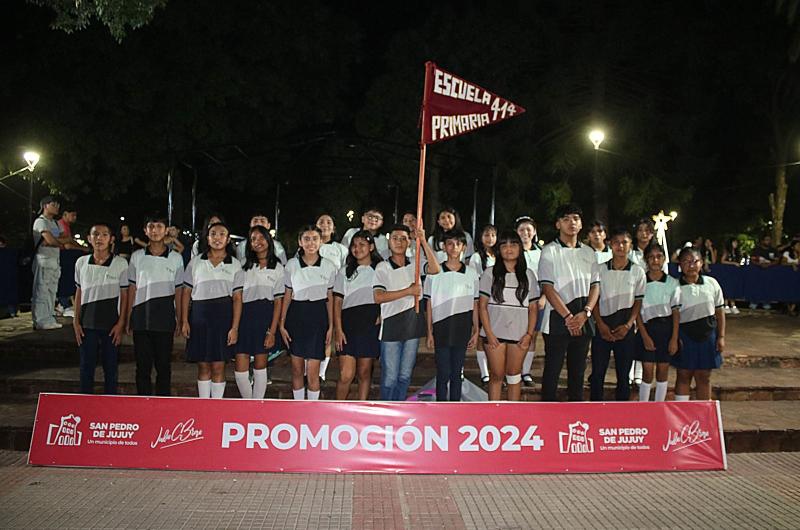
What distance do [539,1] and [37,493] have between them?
25418 millimetres

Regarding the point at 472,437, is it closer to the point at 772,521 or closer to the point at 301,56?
the point at 772,521

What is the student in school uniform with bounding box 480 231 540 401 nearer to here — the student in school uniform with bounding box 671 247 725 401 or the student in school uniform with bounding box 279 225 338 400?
the student in school uniform with bounding box 279 225 338 400

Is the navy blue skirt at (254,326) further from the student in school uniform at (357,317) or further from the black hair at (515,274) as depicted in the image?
the black hair at (515,274)

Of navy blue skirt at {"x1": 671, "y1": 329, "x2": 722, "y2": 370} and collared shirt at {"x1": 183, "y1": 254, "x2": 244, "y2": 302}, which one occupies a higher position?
collared shirt at {"x1": 183, "y1": 254, "x2": 244, "y2": 302}

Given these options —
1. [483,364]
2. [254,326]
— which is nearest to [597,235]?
[483,364]

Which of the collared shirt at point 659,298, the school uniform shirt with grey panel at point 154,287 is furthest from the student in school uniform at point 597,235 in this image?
the school uniform shirt with grey panel at point 154,287

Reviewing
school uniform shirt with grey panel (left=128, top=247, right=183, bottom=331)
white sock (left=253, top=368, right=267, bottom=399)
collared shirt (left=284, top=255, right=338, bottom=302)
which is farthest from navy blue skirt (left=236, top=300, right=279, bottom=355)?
school uniform shirt with grey panel (left=128, top=247, right=183, bottom=331)

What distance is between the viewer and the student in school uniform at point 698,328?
6.32 metres

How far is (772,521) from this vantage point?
4.37 m

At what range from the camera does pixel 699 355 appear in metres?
6.33
